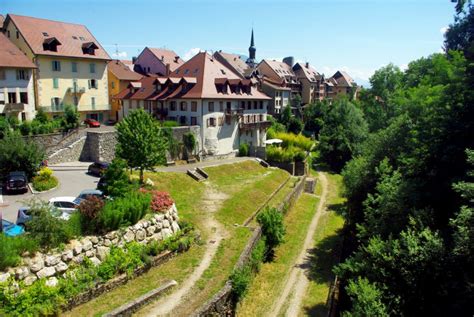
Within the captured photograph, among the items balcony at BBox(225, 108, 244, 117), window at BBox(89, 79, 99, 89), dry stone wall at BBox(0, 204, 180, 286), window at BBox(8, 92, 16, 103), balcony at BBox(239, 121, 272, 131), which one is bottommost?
dry stone wall at BBox(0, 204, 180, 286)

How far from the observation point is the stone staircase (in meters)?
36.5

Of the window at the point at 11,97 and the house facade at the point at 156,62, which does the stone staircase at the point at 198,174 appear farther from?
the house facade at the point at 156,62

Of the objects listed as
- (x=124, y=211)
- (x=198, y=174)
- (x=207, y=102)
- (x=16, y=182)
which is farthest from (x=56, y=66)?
(x=124, y=211)

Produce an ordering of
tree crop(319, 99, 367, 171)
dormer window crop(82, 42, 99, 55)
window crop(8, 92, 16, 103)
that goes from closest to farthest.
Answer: window crop(8, 92, 16, 103)
dormer window crop(82, 42, 99, 55)
tree crop(319, 99, 367, 171)

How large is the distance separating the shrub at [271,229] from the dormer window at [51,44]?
34273 millimetres

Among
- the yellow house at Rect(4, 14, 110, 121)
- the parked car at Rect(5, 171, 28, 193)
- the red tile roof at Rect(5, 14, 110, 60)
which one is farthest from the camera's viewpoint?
the red tile roof at Rect(5, 14, 110, 60)

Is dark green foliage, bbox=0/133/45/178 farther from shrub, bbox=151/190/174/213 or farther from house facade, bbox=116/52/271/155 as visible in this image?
house facade, bbox=116/52/271/155

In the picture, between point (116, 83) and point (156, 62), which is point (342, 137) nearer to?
point (156, 62)

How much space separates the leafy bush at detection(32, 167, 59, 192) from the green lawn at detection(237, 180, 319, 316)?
669 inches

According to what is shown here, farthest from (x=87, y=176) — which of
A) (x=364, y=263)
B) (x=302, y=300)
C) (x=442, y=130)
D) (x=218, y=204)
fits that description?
(x=442, y=130)

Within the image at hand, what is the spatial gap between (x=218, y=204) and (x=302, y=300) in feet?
38.3

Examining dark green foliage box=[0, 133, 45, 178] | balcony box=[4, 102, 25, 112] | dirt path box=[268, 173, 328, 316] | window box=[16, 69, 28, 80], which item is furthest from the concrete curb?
window box=[16, 69, 28, 80]

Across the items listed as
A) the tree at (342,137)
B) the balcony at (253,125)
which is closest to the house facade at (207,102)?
the balcony at (253,125)

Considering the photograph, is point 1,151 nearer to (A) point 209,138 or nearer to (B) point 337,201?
(A) point 209,138
